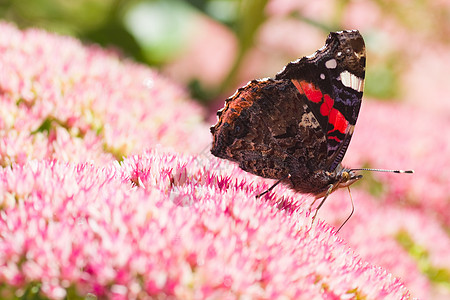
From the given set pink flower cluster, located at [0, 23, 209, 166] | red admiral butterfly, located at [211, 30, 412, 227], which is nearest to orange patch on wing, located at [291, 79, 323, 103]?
red admiral butterfly, located at [211, 30, 412, 227]


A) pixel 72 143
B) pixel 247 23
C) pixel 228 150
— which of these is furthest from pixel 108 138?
pixel 247 23

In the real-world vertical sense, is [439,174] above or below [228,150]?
above

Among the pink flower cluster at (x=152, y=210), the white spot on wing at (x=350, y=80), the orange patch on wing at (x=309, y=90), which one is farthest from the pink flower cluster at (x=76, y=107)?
the white spot on wing at (x=350, y=80)

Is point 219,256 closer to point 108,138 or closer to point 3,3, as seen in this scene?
point 108,138

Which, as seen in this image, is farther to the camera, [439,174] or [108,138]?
[439,174]

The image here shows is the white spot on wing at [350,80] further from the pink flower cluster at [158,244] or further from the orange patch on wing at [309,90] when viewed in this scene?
the pink flower cluster at [158,244]

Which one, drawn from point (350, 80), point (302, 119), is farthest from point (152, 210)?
point (350, 80)

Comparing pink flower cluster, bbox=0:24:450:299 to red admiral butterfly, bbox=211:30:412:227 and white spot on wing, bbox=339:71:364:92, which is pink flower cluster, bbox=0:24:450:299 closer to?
red admiral butterfly, bbox=211:30:412:227
